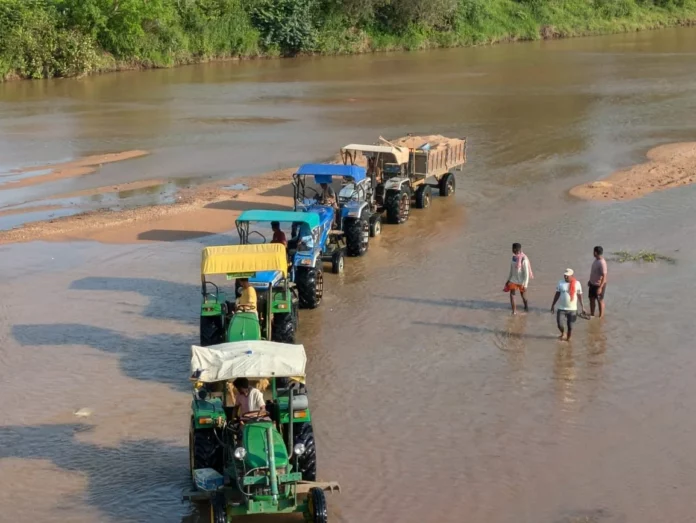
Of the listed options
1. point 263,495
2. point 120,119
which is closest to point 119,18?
point 120,119

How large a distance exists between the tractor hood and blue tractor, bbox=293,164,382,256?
1000 centimetres

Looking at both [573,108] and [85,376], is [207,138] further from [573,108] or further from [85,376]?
[85,376]

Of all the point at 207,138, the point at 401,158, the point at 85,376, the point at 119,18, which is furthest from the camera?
the point at 119,18

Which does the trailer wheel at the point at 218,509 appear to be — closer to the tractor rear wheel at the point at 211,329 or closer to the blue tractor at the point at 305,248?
the tractor rear wheel at the point at 211,329

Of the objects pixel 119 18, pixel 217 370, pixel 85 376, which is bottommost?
pixel 85 376

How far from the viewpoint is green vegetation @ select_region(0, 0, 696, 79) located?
50312 millimetres

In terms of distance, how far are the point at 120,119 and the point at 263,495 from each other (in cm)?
3066

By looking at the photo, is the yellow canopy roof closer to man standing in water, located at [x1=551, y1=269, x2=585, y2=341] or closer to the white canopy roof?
the white canopy roof

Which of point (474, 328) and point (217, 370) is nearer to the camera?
point (217, 370)

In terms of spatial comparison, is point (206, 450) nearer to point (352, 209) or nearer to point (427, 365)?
point (427, 365)

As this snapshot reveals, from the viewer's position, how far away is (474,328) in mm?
16375

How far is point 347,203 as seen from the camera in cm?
2041

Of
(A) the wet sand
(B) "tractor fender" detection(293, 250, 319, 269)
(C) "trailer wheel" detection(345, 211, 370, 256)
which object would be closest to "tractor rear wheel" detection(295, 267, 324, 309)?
(B) "tractor fender" detection(293, 250, 319, 269)

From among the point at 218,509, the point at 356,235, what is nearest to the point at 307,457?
the point at 218,509
